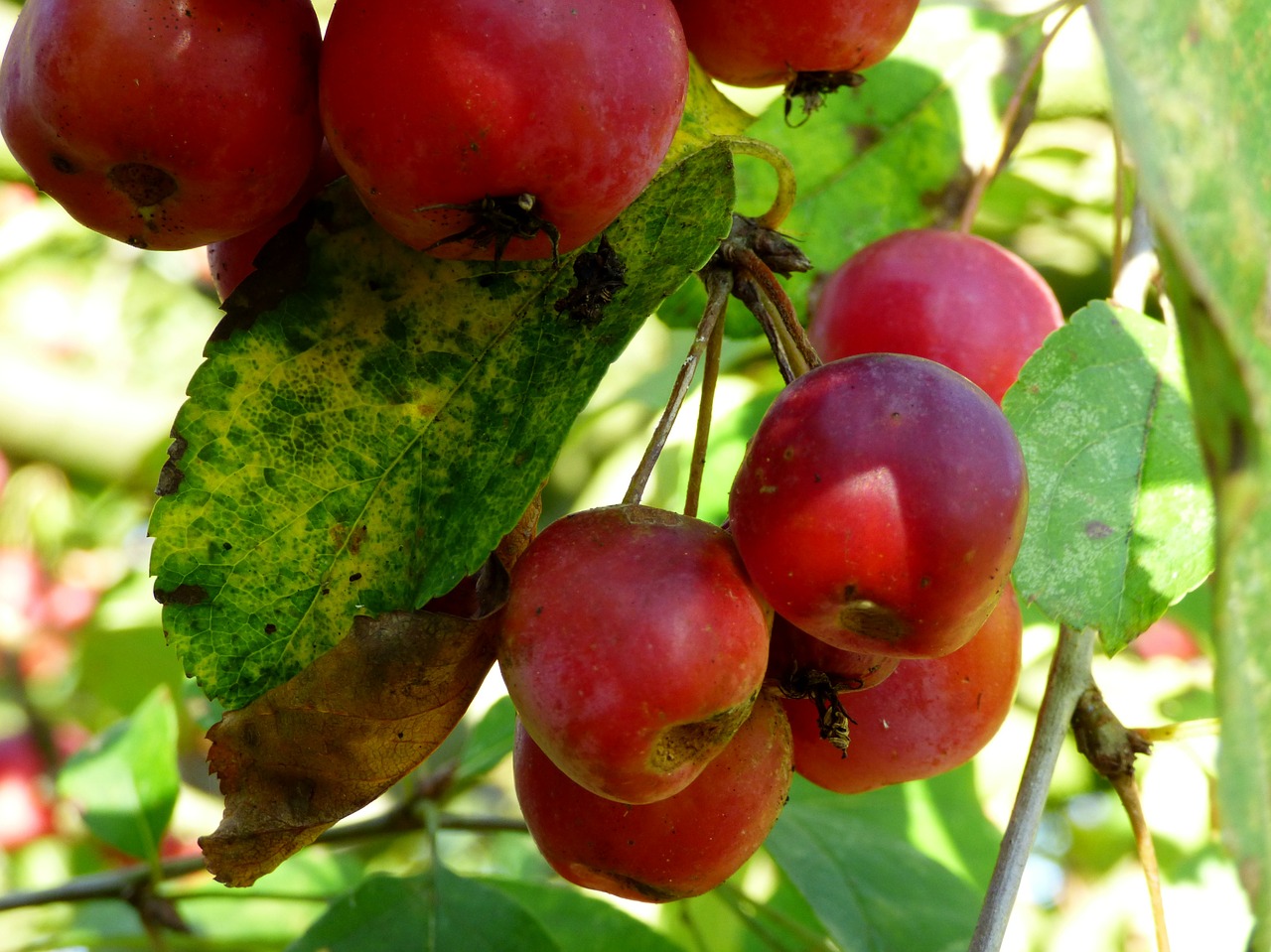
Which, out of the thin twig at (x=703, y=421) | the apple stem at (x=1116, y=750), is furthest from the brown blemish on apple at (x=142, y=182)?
the apple stem at (x=1116, y=750)

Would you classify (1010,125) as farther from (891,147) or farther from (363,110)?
(363,110)

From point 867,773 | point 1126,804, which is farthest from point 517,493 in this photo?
point 1126,804

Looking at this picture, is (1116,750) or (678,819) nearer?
(678,819)

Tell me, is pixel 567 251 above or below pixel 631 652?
above

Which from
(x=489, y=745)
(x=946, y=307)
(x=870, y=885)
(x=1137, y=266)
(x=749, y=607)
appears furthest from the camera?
(x=489, y=745)

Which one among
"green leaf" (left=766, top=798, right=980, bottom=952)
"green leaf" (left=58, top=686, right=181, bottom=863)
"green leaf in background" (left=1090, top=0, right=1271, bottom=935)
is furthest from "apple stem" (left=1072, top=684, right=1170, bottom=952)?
"green leaf" (left=58, top=686, right=181, bottom=863)

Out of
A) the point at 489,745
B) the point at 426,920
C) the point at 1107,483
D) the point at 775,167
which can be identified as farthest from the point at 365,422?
the point at 489,745

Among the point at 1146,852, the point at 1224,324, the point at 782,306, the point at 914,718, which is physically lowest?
the point at 1146,852
